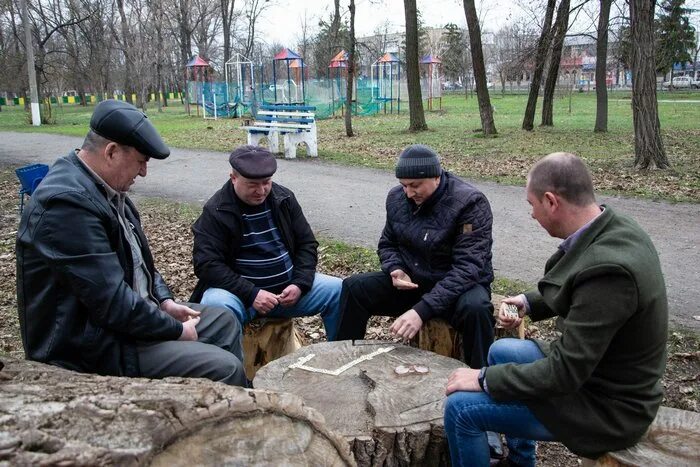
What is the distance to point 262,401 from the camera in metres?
1.70

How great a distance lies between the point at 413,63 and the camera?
58.6 ft

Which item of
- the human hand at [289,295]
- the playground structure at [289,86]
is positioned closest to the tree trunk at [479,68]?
the playground structure at [289,86]

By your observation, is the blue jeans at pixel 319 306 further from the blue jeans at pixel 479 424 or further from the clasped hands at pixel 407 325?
the blue jeans at pixel 479 424

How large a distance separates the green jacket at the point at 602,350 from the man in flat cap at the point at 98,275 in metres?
1.40

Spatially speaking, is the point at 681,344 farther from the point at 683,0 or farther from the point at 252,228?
the point at 683,0

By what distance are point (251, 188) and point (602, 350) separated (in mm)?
2327

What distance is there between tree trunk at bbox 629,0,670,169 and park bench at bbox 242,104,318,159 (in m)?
6.28

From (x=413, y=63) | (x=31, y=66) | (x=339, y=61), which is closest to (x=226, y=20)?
(x=339, y=61)

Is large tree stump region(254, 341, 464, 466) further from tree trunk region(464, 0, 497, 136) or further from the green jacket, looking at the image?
tree trunk region(464, 0, 497, 136)

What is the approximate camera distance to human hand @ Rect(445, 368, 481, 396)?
248cm

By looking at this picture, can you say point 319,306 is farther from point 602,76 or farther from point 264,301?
point 602,76

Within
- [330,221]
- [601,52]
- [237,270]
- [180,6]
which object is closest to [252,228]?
[237,270]

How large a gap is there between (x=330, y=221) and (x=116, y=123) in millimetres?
5401

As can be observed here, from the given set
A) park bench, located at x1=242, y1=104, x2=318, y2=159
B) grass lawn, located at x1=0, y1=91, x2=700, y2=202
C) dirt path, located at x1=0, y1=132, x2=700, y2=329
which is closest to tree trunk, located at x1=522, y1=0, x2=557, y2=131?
grass lawn, located at x1=0, y1=91, x2=700, y2=202
